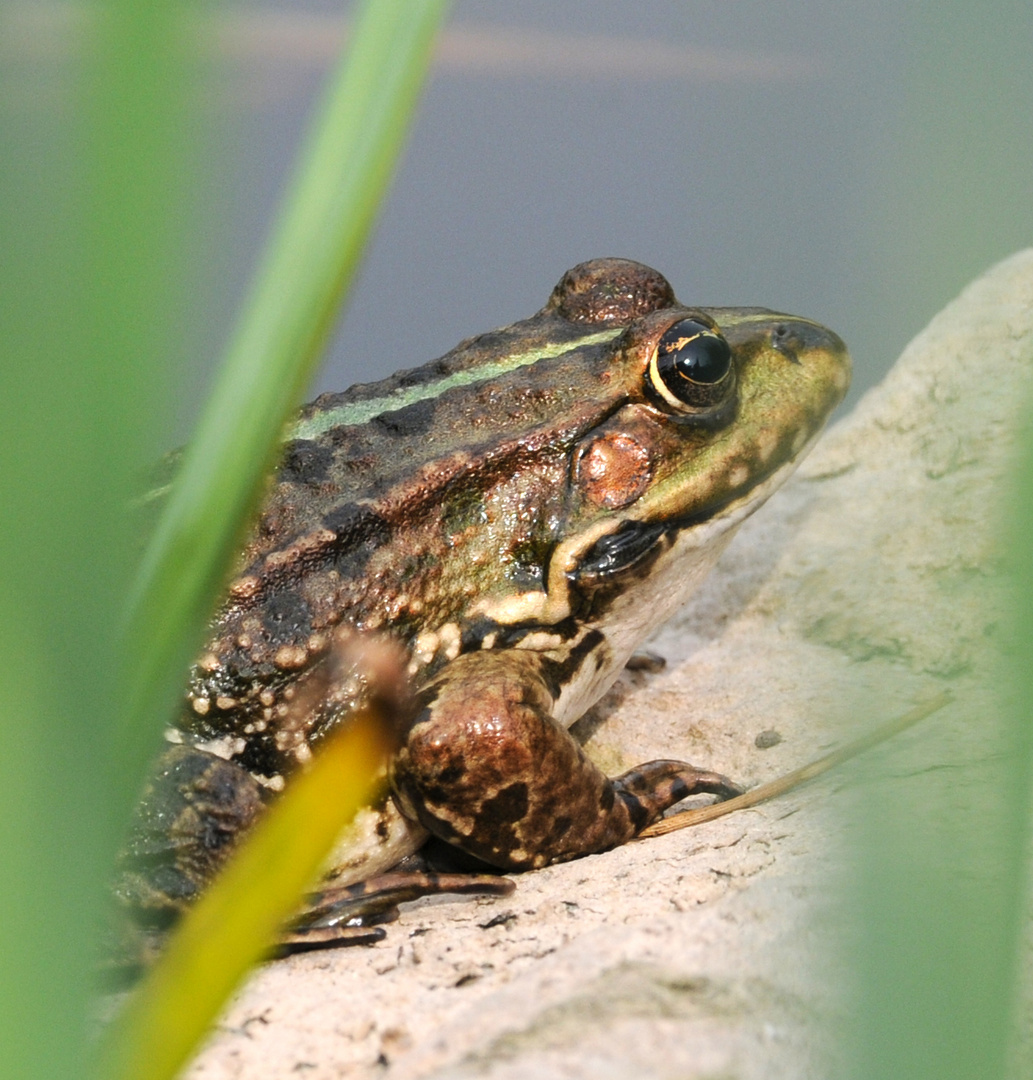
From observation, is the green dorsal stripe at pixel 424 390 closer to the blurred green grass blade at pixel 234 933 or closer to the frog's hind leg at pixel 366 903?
the frog's hind leg at pixel 366 903

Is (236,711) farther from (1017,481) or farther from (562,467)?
(1017,481)

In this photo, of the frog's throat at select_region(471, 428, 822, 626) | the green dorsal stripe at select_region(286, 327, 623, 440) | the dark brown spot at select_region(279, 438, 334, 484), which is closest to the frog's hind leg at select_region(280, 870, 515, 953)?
the frog's throat at select_region(471, 428, 822, 626)

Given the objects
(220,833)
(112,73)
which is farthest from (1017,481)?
(220,833)


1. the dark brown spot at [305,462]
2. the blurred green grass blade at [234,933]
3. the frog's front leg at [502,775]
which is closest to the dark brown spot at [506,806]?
the frog's front leg at [502,775]

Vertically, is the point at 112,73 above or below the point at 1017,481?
above

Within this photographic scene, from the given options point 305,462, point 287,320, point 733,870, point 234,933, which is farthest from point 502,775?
point 287,320
